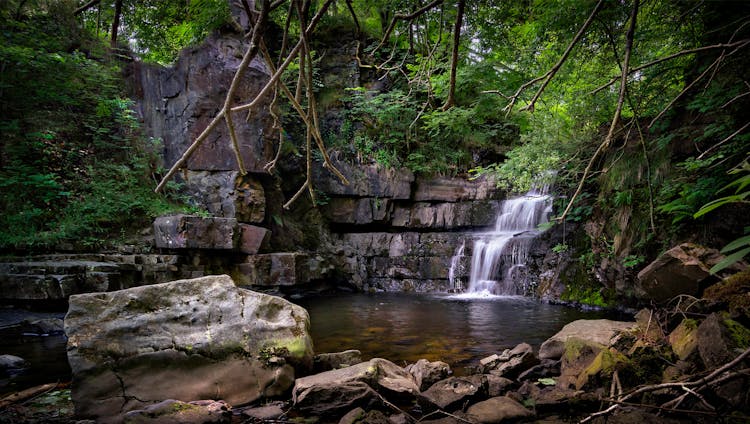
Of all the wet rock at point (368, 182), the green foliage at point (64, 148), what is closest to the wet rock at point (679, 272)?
the wet rock at point (368, 182)

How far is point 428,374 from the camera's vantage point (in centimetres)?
362

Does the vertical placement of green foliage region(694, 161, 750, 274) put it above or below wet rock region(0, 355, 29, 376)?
above

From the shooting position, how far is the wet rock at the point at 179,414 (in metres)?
2.78

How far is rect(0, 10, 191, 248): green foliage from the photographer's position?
7594mm

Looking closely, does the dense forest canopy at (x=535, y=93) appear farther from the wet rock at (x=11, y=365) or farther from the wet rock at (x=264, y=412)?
the wet rock at (x=11, y=365)

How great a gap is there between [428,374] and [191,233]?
6840mm

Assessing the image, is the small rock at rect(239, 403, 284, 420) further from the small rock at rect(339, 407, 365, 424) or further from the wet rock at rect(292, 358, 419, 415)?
the small rock at rect(339, 407, 365, 424)

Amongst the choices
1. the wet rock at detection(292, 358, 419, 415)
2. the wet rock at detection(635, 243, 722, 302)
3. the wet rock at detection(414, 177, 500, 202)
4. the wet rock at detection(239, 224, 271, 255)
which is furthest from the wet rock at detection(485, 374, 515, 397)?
the wet rock at detection(414, 177, 500, 202)

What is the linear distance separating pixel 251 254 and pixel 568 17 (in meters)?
8.07

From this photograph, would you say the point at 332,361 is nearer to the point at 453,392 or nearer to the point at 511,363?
the point at 453,392

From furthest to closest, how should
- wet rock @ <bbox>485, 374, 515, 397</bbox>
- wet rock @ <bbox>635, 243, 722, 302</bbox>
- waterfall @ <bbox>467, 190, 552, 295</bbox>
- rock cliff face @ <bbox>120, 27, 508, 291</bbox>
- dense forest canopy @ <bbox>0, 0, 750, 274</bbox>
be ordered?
1. waterfall @ <bbox>467, 190, 552, 295</bbox>
2. rock cliff face @ <bbox>120, 27, 508, 291</bbox>
3. dense forest canopy @ <bbox>0, 0, 750, 274</bbox>
4. wet rock @ <bbox>635, 243, 722, 302</bbox>
5. wet rock @ <bbox>485, 374, 515, 397</bbox>

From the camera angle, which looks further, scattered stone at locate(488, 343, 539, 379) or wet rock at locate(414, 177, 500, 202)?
wet rock at locate(414, 177, 500, 202)

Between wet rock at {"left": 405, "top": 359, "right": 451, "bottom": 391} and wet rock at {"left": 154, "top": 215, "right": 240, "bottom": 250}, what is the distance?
21.0ft

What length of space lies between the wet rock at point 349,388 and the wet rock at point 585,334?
176 cm
